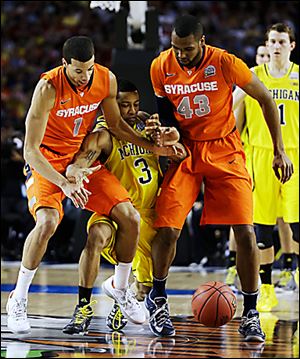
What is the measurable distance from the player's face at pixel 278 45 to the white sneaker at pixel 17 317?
2978 millimetres

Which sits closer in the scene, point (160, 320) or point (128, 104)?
point (160, 320)

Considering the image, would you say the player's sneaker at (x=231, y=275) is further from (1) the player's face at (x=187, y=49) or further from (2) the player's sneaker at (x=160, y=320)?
(1) the player's face at (x=187, y=49)

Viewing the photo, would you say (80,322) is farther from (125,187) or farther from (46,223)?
(125,187)

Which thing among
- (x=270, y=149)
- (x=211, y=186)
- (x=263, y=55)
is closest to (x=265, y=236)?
(x=270, y=149)

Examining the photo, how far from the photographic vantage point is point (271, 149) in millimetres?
7359

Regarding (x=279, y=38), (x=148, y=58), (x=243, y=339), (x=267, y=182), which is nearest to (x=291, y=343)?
(x=243, y=339)

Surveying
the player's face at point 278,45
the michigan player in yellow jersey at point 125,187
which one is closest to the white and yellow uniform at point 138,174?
the michigan player in yellow jersey at point 125,187

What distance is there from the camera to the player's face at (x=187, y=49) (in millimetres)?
5578

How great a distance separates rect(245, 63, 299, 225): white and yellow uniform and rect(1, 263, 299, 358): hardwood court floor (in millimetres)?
805

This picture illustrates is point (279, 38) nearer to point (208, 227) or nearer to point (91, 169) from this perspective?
point (91, 169)

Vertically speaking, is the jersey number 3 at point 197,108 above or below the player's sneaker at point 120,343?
above

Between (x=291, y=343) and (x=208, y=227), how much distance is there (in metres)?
4.58

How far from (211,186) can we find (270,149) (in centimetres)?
164

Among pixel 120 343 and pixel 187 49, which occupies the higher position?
pixel 187 49
